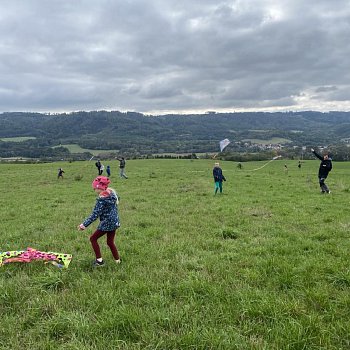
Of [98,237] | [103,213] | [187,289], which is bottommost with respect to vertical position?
[187,289]

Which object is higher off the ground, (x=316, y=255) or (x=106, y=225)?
(x=106, y=225)

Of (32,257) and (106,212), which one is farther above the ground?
(106,212)

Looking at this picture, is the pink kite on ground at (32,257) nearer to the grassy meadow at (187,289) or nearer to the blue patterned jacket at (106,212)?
the grassy meadow at (187,289)

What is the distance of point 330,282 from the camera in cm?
673

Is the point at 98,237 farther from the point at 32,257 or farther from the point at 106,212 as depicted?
the point at 32,257

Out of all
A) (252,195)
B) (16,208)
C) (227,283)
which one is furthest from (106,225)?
(252,195)

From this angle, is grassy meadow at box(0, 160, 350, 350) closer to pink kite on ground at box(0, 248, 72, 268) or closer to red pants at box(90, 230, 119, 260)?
pink kite on ground at box(0, 248, 72, 268)

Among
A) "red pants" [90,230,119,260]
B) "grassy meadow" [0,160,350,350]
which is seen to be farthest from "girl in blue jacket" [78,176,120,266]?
"grassy meadow" [0,160,350,350]

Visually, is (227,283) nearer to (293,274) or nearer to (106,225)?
(293,274)

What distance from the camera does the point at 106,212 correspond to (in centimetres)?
812

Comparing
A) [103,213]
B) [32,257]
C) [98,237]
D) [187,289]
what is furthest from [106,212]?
[187,289]

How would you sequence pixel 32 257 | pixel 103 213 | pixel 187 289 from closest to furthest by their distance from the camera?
pixel 187 289, pixel 103 213, pixel 32 257

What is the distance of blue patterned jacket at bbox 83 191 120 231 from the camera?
8031 mm

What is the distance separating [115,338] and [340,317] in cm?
353
